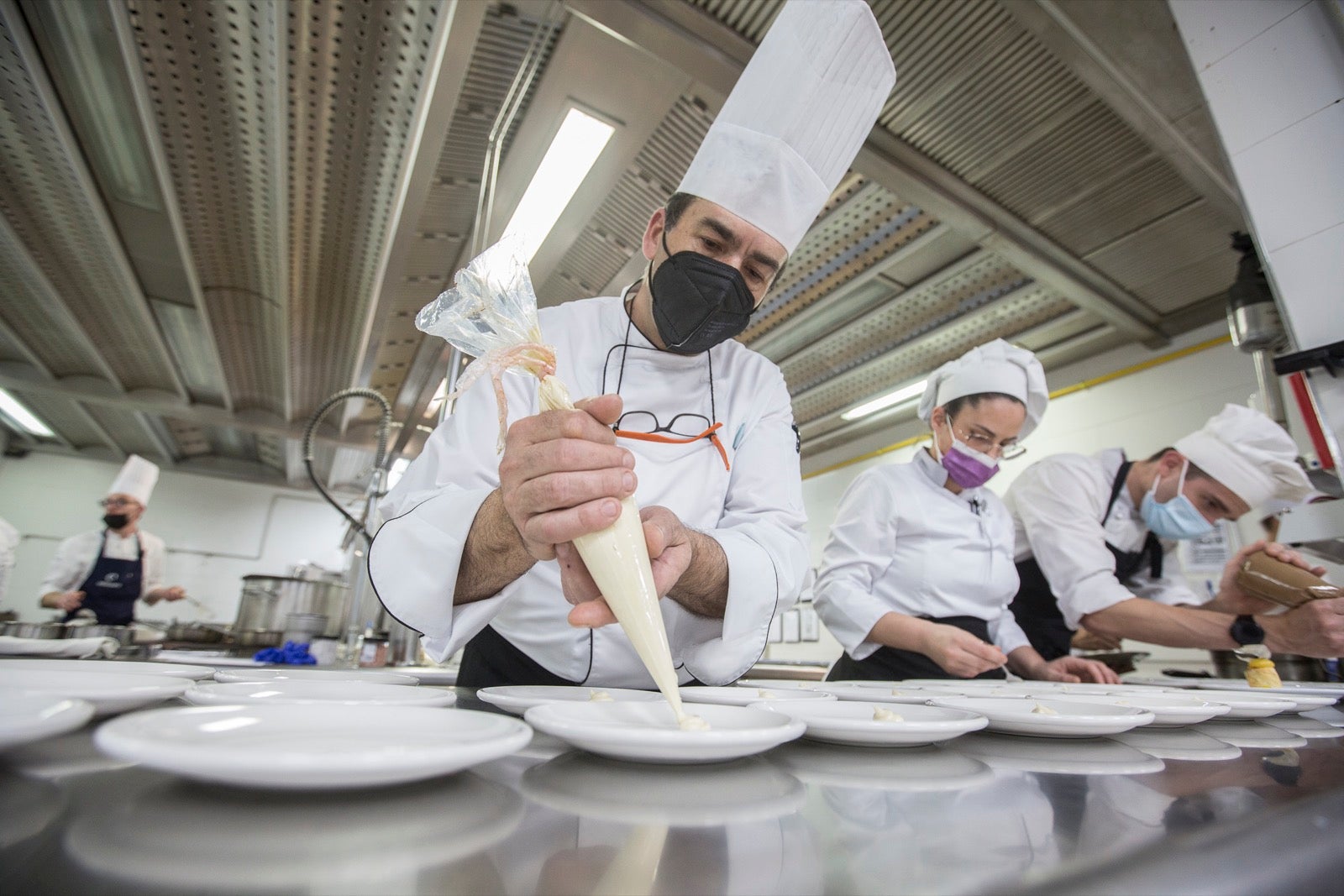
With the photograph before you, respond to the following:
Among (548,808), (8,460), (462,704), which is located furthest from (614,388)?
(8,460)

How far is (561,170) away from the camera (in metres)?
2.36

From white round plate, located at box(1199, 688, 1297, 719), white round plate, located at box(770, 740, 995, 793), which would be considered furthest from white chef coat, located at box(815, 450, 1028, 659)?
white round plate, located at box(770, 740, 995, 793)

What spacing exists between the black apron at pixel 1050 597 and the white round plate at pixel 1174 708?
158 cm

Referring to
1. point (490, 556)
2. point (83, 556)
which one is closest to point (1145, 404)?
point (490, 556)

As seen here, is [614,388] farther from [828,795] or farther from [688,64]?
[688,64]

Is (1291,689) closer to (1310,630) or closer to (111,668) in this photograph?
(1310,630)

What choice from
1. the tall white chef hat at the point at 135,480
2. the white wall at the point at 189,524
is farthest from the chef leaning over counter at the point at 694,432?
the white wall at the point at 189,524

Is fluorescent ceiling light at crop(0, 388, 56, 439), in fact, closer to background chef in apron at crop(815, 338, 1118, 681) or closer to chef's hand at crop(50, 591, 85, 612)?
chef's hand at crop(50, 591, 85, 612)

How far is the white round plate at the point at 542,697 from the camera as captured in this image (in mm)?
624

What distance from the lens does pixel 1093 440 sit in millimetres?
3893

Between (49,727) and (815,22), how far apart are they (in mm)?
1485

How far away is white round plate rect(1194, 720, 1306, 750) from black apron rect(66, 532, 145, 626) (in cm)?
573

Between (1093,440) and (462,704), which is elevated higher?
(1093,440)

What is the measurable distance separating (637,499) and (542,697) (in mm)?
486
